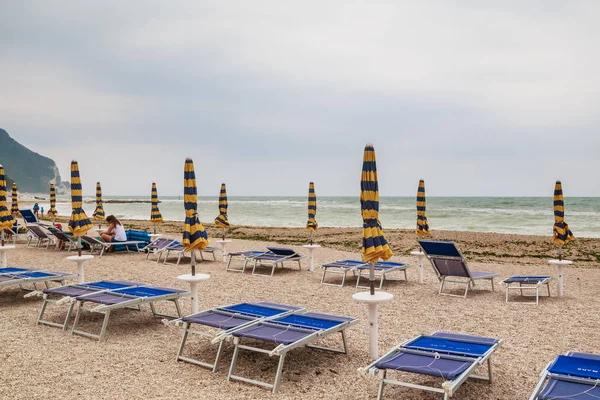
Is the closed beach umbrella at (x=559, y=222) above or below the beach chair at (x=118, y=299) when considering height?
above

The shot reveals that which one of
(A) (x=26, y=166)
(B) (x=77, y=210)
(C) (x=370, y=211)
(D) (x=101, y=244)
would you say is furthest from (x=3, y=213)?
(A) (x=26, y=166)

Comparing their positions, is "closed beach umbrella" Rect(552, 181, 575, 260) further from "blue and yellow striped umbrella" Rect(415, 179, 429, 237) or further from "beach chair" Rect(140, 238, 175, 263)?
"beach chair" Rect(140, 238, 175, 263)

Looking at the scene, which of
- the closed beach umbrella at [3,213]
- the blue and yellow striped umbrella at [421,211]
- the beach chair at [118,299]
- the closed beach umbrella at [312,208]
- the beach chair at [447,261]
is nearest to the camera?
the beach chair at [118,299]

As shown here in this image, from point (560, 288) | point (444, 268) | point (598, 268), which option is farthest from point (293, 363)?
point (598, 268)

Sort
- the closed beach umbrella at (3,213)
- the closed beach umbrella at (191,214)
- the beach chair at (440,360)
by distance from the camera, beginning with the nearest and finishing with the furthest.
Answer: the beach chair at (440,360), the closed beach umbrella at (191,214), the closed beach umbrella at (3,213)

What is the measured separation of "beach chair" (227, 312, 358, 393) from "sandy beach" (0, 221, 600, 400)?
11 cm

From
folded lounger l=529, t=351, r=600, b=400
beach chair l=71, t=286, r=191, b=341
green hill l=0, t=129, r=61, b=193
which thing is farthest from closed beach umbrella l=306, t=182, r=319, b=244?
green hill l=0, t=129, r=61, b=193

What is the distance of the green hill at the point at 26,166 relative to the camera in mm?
140625

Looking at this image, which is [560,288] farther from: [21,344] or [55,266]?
[55,266]

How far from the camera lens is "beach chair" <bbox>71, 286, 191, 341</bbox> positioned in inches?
209

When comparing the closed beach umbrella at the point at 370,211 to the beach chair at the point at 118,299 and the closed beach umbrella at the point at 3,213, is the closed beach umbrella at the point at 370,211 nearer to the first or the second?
the beach chair at the point at 118,299

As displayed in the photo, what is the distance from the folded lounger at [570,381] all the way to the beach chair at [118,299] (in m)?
4.24

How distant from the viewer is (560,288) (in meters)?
8.12

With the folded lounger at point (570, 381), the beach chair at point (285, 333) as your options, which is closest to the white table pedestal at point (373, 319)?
the beach chair at point (285, 333)
